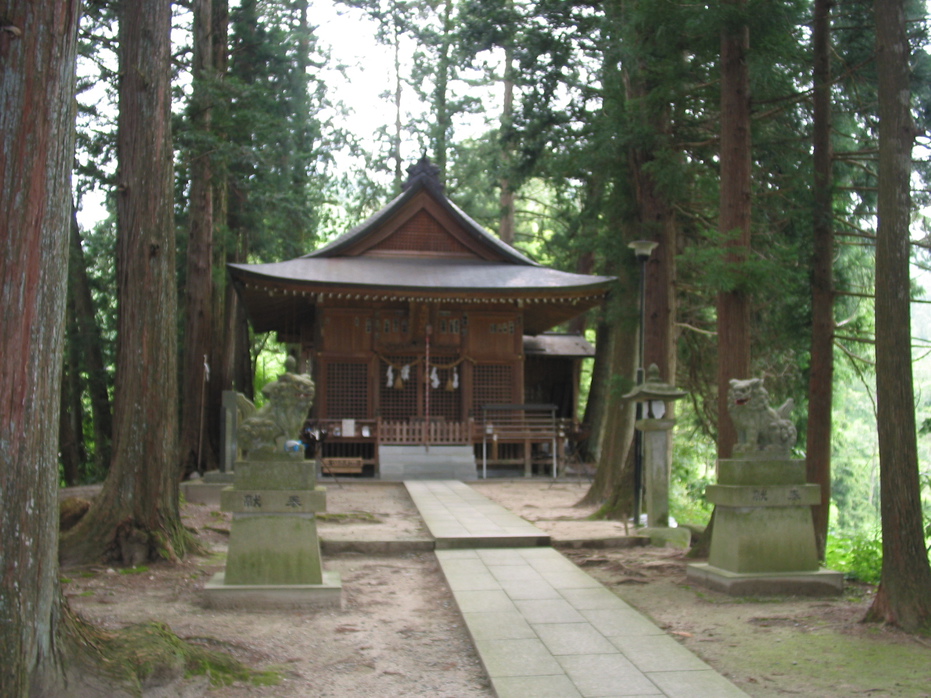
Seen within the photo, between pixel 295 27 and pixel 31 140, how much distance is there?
78.8ft

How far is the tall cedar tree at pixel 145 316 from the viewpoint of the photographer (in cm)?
803

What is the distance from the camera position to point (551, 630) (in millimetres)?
5641

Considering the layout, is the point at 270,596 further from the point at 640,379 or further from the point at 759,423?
the point at 640,379

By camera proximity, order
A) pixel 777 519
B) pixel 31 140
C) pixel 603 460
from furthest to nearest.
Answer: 1. pixel 603 460
2. pixel 777 519
3. pixel 31 140

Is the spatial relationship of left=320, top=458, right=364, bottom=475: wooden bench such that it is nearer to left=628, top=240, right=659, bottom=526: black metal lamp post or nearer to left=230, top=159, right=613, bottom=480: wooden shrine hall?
left=230, top=159, right=613, bottom=480: wooden shrine hall

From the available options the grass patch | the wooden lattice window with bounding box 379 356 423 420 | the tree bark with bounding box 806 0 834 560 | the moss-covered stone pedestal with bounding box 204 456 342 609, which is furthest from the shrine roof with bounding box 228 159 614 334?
the grass patch

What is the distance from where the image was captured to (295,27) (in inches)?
1005

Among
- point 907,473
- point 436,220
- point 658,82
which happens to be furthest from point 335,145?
point 907,473

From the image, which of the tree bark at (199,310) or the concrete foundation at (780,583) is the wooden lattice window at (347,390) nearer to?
the tree bark at (199,310)

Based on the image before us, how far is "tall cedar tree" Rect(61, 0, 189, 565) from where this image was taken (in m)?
8.03

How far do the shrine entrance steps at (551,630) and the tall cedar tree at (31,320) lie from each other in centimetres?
231

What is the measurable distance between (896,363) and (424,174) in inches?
641

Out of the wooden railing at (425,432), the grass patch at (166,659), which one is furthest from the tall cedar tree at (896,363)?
the wooden railing at (425,432)

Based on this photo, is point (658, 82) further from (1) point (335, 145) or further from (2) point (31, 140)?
(1) point (335, 145)
